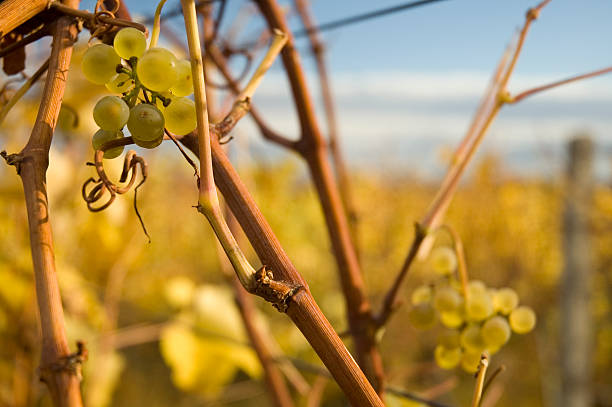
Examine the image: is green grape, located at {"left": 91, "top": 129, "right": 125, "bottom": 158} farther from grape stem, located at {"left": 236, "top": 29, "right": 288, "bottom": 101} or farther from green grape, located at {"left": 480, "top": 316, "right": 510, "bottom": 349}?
green grape, located at {"left": 480, "top": 316, "right": 510, "bottom": 349}

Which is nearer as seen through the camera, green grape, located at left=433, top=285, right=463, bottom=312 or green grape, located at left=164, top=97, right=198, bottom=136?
green grape, located at left=164, top=97, right=198, bottom=136

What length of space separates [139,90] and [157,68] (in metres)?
0.02

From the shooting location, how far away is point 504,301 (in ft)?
1.22

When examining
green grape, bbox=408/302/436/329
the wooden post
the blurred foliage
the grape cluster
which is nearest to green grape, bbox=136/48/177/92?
the grape cluster

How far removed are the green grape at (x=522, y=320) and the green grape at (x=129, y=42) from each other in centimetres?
30

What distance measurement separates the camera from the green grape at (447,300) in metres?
0.35

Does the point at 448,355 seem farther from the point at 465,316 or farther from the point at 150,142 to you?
the point at 150,142

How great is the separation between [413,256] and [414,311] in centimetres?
5

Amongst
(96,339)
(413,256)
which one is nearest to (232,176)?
(413,256)

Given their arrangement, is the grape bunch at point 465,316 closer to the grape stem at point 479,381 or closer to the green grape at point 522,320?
the green grape at point 522,320

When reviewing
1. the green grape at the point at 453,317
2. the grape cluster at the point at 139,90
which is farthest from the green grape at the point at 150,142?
the green grape at the point at 453,317

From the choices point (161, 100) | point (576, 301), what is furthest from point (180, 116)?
point (576, 301)

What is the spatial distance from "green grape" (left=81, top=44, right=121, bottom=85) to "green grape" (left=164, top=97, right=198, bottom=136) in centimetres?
3

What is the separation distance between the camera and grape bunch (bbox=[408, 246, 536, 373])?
35 centimetres
